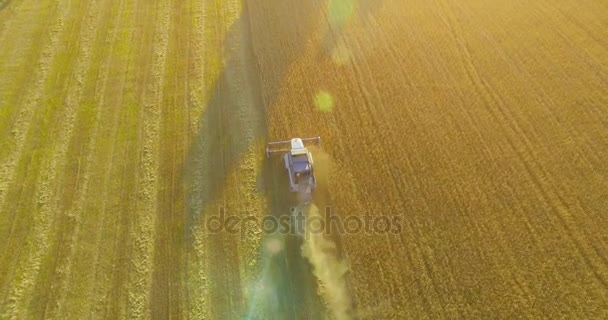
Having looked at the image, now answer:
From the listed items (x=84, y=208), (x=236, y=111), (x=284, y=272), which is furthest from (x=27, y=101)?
(x=284, y=272)

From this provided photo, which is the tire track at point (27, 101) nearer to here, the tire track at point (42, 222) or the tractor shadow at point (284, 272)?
the tire track at point (42, 222)

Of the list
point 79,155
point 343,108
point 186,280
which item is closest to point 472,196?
point 343,108

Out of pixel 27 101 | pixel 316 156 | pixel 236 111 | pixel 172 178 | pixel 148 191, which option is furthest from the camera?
pixel 27 101

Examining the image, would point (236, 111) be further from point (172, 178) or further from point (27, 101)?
point (27, 101)

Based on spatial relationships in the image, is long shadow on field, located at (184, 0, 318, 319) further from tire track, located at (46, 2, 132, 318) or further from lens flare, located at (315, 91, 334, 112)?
tire track, located at (46, 2, 132, 318)

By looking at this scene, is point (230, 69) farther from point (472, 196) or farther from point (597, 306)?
point (597, 306)

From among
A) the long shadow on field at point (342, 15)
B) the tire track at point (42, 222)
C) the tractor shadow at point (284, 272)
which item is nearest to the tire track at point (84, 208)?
the tire track at point (42, 222)
